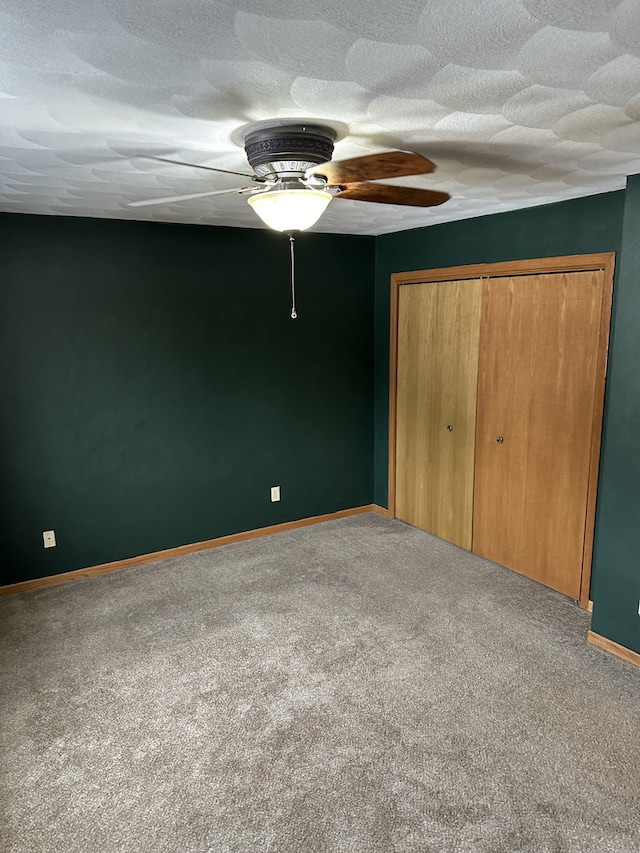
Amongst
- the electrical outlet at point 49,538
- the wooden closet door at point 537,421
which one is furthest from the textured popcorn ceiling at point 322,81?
the electrical outlet at point 49,538

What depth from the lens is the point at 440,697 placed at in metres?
2.62

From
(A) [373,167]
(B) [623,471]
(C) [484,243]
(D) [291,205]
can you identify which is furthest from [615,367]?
(D) [291,205]

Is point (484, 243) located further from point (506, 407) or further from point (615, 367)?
point (615, 367)

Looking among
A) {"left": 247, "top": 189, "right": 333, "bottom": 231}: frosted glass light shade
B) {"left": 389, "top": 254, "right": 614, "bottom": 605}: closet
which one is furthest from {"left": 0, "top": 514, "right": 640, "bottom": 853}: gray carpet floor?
{"left": 247, "top": 189, "right": 333, "bottom": 231}: frosted glass light shade

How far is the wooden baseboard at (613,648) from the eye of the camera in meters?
2.86

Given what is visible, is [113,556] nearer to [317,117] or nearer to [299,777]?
[299,777]

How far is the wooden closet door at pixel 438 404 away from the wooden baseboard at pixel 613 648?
48.6 inches

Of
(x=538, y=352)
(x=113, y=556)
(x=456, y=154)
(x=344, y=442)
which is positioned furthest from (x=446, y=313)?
(x=113, y=556)

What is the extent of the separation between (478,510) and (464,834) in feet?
7.75

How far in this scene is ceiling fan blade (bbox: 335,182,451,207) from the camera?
6.79 ft

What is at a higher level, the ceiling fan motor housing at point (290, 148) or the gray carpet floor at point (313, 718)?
the ceiling fan motor housing at point (290, 148)

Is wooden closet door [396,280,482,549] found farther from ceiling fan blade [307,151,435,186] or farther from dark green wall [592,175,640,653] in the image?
ceiling fan blade [307,151,435,186]

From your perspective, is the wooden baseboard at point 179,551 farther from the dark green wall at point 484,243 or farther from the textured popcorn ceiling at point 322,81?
the textured popcorn ceiling at point 322,81

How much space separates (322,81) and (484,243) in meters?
2.60
